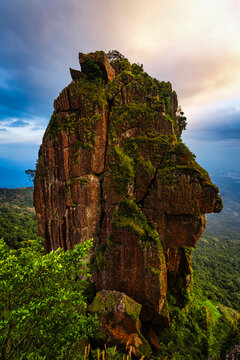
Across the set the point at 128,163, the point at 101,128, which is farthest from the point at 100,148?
the point at 128,163

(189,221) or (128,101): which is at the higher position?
(128,101)

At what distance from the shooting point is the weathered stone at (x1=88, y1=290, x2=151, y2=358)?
12812mm

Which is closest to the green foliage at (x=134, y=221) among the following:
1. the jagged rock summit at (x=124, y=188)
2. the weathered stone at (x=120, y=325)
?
the jagged rock summit at (x=124, y=188)

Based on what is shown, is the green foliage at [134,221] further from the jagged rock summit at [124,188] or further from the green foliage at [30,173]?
the green foliage at [30,173]

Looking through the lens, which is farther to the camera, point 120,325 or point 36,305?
point 120,325

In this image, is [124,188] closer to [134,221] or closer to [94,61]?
[134,221]

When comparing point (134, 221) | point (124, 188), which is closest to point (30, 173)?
point (124, 188)

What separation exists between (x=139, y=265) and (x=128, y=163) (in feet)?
38.3

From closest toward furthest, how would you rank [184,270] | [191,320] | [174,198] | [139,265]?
[139,265]
[174,198]
[191,320]
[184,270]

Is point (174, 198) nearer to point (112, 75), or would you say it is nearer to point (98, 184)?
point (98, 184)

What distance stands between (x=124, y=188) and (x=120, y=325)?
42.9 ft

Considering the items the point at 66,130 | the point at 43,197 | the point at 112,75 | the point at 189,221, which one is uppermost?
the point at 112,75

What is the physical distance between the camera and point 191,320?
723 inches

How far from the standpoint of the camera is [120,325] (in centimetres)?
1345
